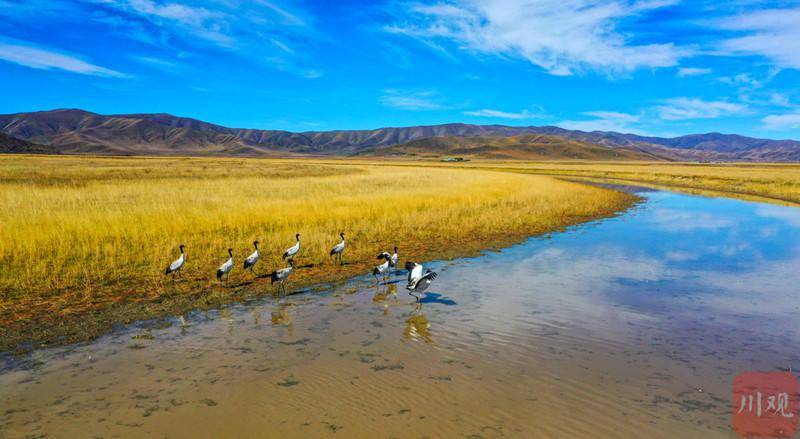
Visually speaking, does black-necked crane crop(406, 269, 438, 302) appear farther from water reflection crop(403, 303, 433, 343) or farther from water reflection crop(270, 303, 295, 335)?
water reflection crop(270, 303, 295, 335)

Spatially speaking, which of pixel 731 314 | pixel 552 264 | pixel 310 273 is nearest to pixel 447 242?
pixel 552 264

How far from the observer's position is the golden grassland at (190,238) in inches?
431

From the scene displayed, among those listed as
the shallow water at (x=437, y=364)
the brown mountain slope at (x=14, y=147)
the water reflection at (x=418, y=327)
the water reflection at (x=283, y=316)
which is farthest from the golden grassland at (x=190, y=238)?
the brown mountain slope at (x=14, y=147)

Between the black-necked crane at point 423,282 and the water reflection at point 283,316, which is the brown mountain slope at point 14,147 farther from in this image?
the black-necked crane at point 423,282

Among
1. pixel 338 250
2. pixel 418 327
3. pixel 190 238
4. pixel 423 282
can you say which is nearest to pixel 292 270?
pixel 338 250

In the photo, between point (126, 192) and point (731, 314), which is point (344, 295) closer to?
point (731, 314)

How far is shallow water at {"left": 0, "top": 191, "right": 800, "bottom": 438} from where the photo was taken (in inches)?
244

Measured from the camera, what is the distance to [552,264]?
51.7 ft

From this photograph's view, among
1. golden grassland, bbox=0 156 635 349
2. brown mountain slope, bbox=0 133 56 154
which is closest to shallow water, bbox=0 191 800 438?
golden grassland, bbox=0 156 635 349

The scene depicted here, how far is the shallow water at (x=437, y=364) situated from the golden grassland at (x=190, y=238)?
1697 mm

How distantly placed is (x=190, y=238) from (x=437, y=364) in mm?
12975

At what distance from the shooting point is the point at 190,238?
17.6 metres

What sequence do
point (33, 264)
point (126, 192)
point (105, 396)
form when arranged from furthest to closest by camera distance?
1. point (126, 192)
2. point (33, 264)
3. point (105, 396)

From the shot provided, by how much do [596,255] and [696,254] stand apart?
3989 millimetres
